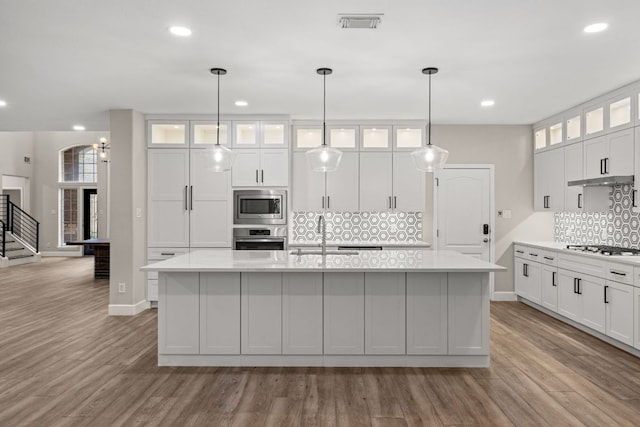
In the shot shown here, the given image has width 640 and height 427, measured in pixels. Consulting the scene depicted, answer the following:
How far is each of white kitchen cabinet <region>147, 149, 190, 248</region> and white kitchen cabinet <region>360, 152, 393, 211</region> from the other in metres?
2.37

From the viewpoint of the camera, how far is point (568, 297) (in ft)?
16.3

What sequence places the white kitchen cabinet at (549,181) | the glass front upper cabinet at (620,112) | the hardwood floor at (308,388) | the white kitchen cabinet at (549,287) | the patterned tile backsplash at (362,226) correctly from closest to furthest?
the hardwood floor at (308,388)
the glass front upper cabinet at (620,112)
the white kitchen cabinet at (549,287)
the white kitchen cabinet at (549,181)
the patterned tile backsplash at (362,226)

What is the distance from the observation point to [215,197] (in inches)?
229

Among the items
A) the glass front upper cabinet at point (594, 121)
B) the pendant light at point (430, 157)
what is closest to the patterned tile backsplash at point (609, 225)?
the glass front upper cabinet at point (594, 121)

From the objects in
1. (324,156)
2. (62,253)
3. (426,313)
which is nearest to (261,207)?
(324,156)

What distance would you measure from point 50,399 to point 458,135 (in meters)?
5.69

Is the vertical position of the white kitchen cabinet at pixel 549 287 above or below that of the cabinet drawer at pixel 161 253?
below

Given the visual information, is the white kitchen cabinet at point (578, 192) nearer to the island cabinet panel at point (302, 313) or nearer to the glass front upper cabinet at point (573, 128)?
the glass front upper cabinet at point (573, 128)

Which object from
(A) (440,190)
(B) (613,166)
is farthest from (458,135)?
(B) (613,166)

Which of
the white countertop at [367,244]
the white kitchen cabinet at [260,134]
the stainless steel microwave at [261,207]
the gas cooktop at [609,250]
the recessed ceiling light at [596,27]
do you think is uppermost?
the recessed ceiling light at [596,27]

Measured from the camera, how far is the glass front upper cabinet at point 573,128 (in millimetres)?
5390

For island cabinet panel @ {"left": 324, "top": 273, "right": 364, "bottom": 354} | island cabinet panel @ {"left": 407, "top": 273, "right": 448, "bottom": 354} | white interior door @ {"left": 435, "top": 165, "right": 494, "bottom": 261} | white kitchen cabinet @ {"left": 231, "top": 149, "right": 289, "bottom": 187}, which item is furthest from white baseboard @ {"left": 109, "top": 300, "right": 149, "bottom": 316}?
white interior door @ {"left": 435, "top": 165, "right": 494, "bottom": 261}

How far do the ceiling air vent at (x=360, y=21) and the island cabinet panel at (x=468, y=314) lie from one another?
2066 millimetres

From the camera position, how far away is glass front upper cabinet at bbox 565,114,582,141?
5.39m
